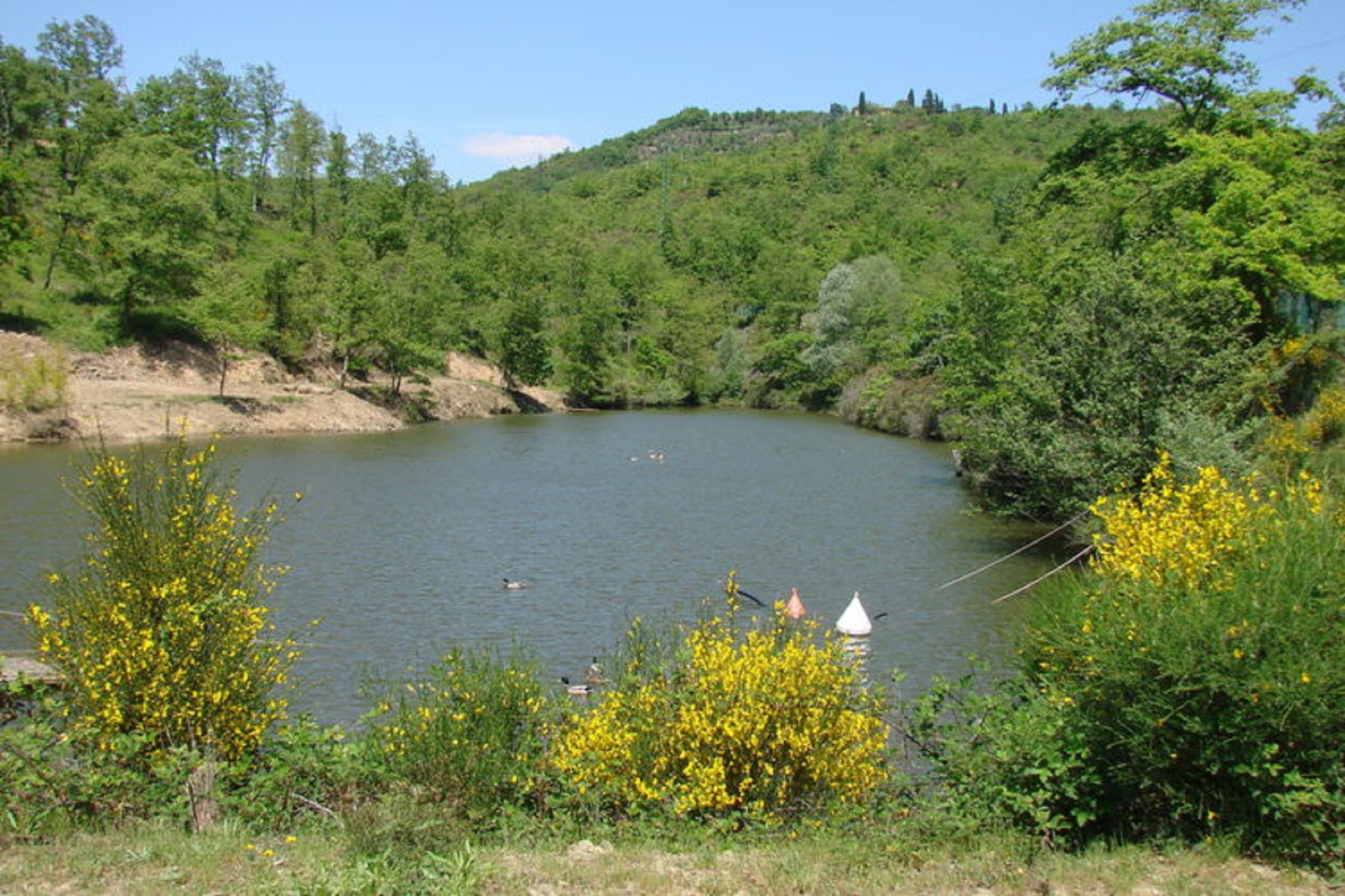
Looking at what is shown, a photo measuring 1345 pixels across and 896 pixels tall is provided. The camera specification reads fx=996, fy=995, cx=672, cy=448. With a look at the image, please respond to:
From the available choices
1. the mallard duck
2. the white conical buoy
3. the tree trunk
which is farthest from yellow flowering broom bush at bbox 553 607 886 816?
the white conical buoy

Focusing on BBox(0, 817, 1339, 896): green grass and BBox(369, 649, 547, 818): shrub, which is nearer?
BBox(0, 817, 1339, 896): green grass

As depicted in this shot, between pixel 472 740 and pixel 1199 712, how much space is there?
5496 mm

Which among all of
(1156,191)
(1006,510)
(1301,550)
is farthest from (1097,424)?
(1301,550)

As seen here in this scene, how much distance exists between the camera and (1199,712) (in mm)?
6832

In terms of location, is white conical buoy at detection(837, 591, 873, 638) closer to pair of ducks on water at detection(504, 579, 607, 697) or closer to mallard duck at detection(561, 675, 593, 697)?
pair of ducks on water at detection(504, 579, 607, 697)

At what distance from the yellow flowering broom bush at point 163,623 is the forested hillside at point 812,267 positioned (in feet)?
56.2

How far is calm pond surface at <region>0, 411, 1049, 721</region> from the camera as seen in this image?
17250mm

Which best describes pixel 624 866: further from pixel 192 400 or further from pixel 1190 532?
pixel 192 400

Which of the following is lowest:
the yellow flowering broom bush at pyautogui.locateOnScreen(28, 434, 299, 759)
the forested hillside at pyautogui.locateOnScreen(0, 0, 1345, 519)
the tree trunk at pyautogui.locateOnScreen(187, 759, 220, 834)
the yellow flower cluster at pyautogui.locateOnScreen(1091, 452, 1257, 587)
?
the tree trunk at pyautogui.locateOnScreen(187, 759, 220, 834)

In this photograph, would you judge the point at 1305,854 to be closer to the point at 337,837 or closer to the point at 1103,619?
the point at 1103,619

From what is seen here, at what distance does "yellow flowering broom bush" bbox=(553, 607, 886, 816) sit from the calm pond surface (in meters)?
5.93

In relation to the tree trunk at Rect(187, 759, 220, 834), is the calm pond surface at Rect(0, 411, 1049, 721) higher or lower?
lower

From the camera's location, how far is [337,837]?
22.3 feet

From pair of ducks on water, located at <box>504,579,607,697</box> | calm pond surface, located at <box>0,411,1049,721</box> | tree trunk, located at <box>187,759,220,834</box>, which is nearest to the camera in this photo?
tree trunk, located at <box>187,759,220,834</box>
